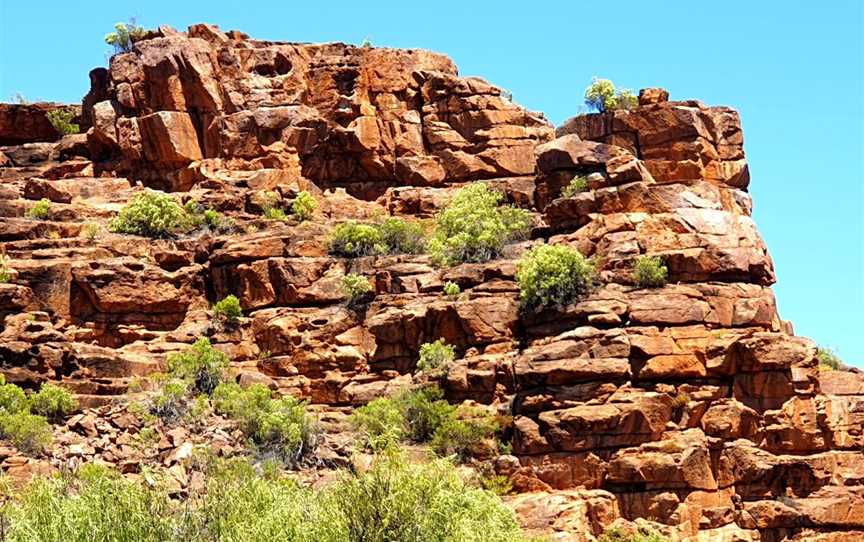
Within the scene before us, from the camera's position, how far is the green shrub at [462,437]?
62.2 m

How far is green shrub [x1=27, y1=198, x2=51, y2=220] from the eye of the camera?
73.8 meters

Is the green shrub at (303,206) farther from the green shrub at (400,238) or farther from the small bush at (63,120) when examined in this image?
the small bush at (63,120)

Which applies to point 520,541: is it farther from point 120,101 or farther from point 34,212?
point 120,101

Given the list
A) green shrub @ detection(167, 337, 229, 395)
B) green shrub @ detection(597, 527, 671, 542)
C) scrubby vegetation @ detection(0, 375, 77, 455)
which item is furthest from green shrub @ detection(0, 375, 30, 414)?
green shrub @ detection(597, 527, 671, 542)

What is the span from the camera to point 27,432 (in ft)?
194

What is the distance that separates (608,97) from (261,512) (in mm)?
30168

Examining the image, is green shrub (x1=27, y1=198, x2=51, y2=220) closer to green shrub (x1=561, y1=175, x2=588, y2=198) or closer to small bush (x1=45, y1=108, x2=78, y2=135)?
small bush (x1=45, y1=108, x2=78, y2=135)

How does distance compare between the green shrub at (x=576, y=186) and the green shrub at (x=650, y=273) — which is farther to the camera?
the green shrub at (x=576, y=186)

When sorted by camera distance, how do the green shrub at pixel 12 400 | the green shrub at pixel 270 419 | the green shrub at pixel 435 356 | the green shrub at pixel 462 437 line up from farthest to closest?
1. the green shrub at pixel 435 356
2. the green shrub at pixel 462 437
3. the green shrub at pixel 12 400
4. the green shrub at pixel 270 419

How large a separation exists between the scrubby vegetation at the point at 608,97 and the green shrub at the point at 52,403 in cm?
2526

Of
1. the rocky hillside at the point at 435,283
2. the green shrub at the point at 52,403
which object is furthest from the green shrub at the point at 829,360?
the green shrub at the point at 52,403

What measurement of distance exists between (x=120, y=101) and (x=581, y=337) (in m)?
27.9

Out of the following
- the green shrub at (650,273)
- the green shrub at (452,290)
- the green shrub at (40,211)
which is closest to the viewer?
the green shrub at (650,273)

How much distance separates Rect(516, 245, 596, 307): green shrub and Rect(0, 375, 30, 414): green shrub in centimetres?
1770
